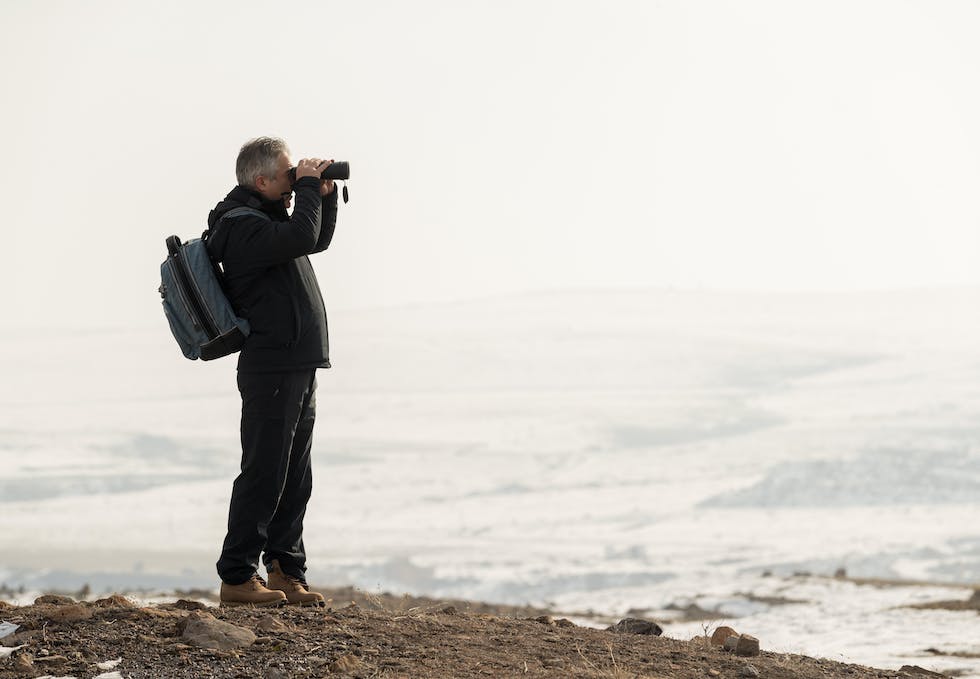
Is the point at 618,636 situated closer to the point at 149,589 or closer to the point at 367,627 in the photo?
the point at 367,627

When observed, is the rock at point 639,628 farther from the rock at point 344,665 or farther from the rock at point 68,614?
the rock at point 68,614

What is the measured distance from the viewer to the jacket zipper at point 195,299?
5449 mm

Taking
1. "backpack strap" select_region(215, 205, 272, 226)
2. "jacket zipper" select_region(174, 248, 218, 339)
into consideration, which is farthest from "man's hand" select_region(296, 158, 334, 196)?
"jacket zipper" select_region(174, 248, 218, 339)

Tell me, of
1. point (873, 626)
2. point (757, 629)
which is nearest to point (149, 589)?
point (757, 629)

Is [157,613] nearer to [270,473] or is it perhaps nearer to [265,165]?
[270,473]

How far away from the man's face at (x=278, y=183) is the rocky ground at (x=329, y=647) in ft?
6.29

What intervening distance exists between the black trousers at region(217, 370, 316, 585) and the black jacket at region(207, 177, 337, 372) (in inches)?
3.7

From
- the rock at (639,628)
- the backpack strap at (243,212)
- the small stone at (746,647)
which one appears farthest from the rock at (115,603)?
the small stone at (746,647)

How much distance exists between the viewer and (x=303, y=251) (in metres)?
5.41

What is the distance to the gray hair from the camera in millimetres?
5609

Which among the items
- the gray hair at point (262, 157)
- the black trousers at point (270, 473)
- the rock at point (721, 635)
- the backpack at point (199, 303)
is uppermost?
the gray hair at point (262, 157)

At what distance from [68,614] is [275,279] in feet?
5.93

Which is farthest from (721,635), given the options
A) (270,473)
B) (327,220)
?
(327,220)

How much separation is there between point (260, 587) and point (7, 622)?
1.15 metres
